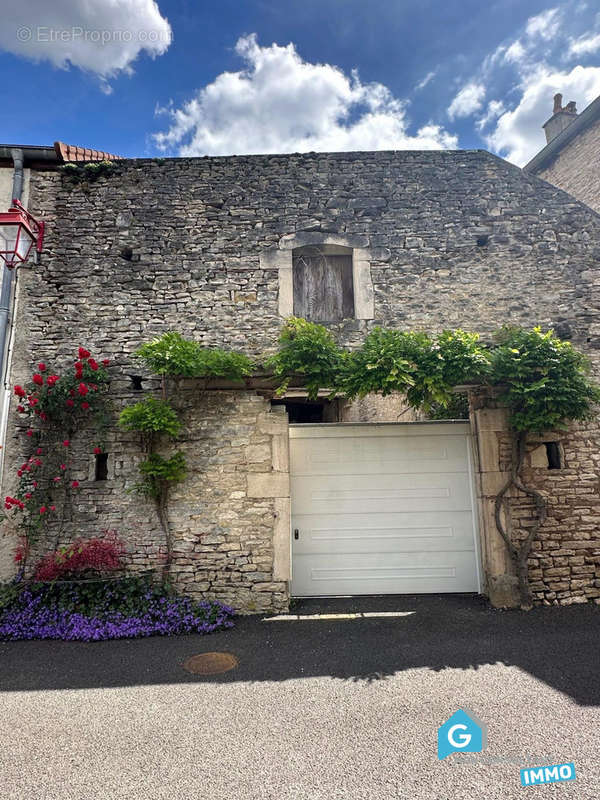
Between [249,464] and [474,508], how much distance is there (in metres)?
2.80

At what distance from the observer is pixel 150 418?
482 cm

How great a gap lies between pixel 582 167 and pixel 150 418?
34.0 feet

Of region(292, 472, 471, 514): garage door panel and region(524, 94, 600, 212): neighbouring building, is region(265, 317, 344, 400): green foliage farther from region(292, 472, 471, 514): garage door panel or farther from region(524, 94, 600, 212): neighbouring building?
region(524, 94, 600, 212): neighbouring building

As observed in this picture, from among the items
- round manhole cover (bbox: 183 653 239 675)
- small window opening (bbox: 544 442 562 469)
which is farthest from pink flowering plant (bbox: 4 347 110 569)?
small window opening (bbox: 544 442 562 469)

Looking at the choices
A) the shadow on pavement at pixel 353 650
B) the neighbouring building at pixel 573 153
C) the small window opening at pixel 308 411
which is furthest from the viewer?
the neighbouring building at pixel 573 153

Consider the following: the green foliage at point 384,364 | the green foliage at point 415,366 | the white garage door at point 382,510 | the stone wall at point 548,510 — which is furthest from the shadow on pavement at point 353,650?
the green foliage at point 384,364

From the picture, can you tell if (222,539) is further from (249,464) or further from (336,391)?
(336,391)

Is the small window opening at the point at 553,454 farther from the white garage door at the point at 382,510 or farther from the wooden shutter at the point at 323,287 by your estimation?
the wooden shutter at the point at 323,287

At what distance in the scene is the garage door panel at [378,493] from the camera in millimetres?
5316

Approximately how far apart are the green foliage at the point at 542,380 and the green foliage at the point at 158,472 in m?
3.73

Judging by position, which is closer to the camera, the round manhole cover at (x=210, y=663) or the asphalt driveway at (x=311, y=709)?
the asphalt driveway at (x=311, y=709)

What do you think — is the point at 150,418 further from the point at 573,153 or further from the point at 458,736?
the point at 573,153

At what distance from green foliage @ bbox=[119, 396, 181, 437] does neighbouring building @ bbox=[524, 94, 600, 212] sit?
9089 millimetres

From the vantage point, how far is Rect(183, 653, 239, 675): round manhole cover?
3609 millimetres
